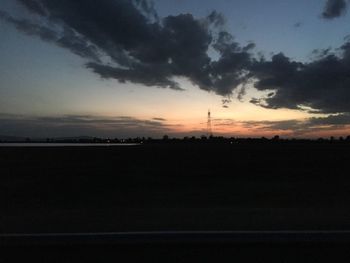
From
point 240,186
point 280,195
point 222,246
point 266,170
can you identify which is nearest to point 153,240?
point 222,246

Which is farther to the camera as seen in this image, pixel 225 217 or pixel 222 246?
pixel 225 217

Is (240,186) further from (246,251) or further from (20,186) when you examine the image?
(246,251)

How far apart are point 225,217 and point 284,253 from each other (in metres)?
3.24

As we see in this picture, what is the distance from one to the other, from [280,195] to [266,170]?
1352 centimetres

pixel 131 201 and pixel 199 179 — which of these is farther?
pixel 199 179

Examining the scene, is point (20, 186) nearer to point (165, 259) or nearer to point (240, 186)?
point (240, 186)

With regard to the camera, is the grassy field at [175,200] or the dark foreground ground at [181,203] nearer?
the dark foreground ground at [181,203]

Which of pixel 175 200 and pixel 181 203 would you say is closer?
pixel 181 203

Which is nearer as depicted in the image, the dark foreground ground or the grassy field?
the dark foreground ground

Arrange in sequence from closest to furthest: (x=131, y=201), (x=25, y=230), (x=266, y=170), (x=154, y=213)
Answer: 1. (x=25, y=230)
2. (x=154, y=213)
3. (x=131, y=201)
4. (x=266, y=170)

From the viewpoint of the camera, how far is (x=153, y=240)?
5488mm

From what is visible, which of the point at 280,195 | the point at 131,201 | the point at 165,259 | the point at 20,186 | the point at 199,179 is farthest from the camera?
the point at 199,179

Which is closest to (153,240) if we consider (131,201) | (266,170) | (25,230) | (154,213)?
(25,230)

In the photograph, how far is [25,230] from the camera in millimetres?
6906
